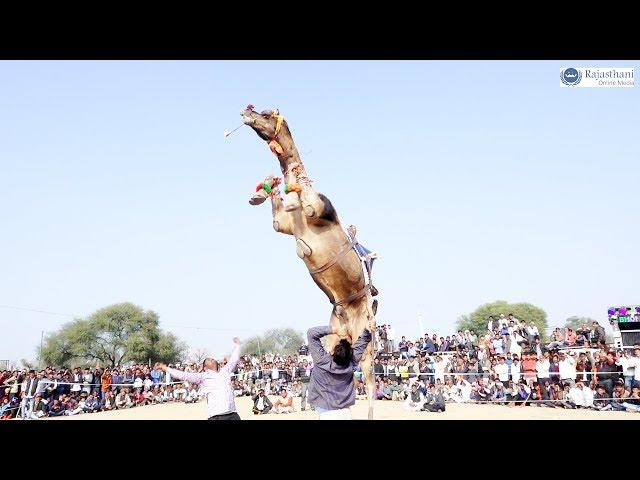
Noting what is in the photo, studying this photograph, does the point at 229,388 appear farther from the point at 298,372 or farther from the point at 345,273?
the point at 298,372

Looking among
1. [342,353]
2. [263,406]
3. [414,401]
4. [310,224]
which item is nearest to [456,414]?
[414,401]

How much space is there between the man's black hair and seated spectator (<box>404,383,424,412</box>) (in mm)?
12251

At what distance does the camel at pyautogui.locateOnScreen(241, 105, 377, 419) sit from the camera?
8.14 metres

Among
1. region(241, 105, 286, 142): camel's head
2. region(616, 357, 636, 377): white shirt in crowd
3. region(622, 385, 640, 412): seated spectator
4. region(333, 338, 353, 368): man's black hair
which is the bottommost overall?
region(622, 385, 640, 412): seated spectator

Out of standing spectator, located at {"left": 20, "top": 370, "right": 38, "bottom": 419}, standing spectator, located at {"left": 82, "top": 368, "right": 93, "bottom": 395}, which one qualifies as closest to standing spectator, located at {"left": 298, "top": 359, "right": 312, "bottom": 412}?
standing spectator, located at {"left": 82, "top": 368, "right": 93, "bottom": 395}

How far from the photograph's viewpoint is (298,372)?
76.3 ft

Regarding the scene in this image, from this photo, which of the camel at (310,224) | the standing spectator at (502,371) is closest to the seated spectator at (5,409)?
the camel at (310,224)

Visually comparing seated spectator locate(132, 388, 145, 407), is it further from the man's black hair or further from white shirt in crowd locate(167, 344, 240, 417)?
the man's black hair

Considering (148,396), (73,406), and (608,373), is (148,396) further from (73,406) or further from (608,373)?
(608,373)

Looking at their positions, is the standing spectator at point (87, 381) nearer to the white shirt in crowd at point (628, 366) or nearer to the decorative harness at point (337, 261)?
the decorative harness at point (337, 261)

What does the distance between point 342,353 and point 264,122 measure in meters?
4.36
